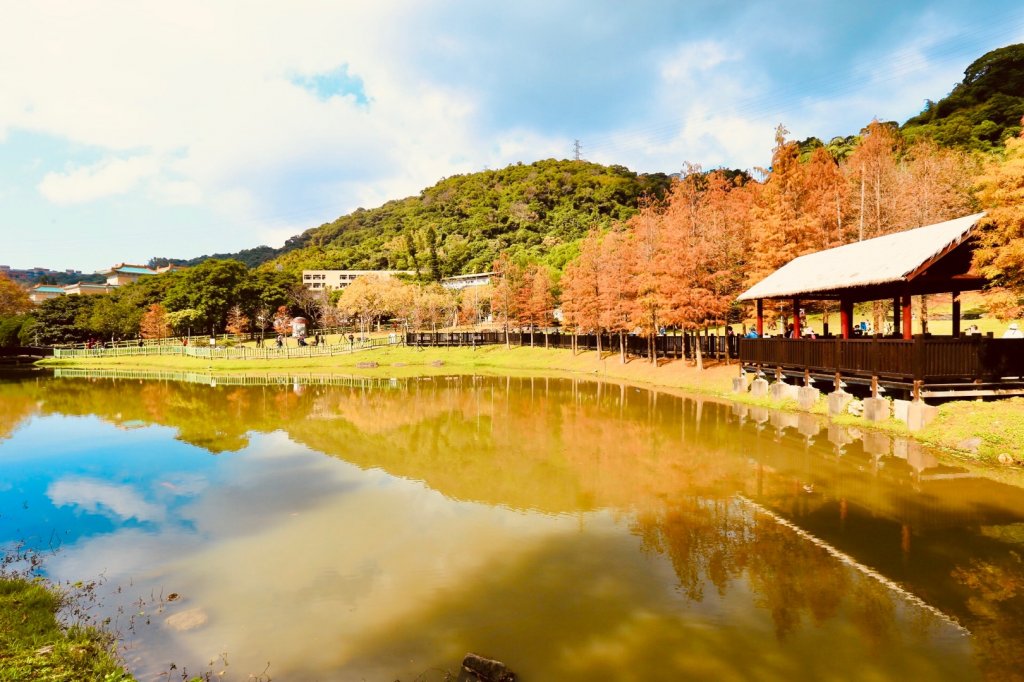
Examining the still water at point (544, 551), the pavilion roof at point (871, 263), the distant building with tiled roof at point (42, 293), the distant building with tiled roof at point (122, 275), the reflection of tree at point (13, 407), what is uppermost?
the distant building with tiled roof at point (122, 275)

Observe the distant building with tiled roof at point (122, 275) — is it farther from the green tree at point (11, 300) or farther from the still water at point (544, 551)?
the still water at point (544, 551)

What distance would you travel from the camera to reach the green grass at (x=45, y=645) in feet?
18.4

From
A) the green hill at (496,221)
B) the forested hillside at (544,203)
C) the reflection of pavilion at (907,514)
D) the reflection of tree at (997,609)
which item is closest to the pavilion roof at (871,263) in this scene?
the reflection of pavilion at (907,514)

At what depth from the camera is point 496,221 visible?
490 feet

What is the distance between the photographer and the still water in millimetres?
6473

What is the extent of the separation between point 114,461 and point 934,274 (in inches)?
1067

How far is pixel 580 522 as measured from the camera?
10883 mm

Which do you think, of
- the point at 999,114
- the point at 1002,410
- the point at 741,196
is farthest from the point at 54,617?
the point at 999,114

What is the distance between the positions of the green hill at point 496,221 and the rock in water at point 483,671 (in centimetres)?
9038

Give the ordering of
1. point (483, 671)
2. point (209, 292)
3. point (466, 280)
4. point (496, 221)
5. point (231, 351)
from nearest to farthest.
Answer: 1. point (483, 671)
2. point (231, 351)
3. point (209, 292)
4. point (466, 280)
5. point (496, 221)

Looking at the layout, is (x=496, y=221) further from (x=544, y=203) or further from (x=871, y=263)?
(x=871, y=263)

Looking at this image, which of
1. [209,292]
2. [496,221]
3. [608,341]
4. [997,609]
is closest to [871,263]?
[997,609]

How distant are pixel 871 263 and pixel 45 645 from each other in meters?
23.2

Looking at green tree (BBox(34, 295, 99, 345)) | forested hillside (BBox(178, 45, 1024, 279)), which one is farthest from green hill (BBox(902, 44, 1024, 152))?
green tree (BBox(34, 295, 99, 345))
